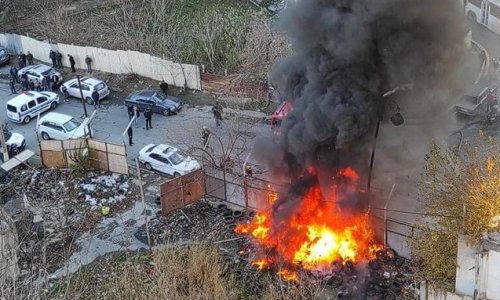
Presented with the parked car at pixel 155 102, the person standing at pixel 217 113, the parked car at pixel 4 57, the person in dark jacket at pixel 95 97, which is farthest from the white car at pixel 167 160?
the parked car at pixel 4 57

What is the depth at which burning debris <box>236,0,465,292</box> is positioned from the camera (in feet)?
69.3

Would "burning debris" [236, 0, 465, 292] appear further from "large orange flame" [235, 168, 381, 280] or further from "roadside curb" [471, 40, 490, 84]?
"roadside curb" [471, 40, 490, 84]

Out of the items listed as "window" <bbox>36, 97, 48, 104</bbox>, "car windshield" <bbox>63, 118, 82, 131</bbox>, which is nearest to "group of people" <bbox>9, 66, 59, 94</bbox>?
"window" <bbox>36, 97, 48, 104</bbox>

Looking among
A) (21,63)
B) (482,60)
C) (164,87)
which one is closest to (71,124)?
(164,87)

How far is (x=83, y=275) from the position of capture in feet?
74.9

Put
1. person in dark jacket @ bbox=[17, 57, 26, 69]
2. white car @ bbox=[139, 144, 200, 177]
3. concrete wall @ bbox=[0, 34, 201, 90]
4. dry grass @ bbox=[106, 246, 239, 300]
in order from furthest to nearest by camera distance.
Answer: person in dark jacket @ bbox=[17, 57, 26, 69] < concrete wall @ bbox=[0, 34, 201, 90] < white car @ bbox=[139, 144, 200, 177] < dry grass @ bbox=[106, 246, 239, 300]

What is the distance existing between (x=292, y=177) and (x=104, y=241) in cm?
713

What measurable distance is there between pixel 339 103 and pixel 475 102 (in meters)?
11.9

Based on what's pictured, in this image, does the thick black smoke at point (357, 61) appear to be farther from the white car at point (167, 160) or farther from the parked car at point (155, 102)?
the parked car at point (155, 102)

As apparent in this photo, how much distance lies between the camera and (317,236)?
23.0 m

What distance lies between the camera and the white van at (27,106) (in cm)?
3331

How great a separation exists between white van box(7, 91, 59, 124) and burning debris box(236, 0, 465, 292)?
48.2 feet

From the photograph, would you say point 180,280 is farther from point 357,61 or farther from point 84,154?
point 84,154

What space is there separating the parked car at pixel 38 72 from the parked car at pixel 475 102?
20.7 m
